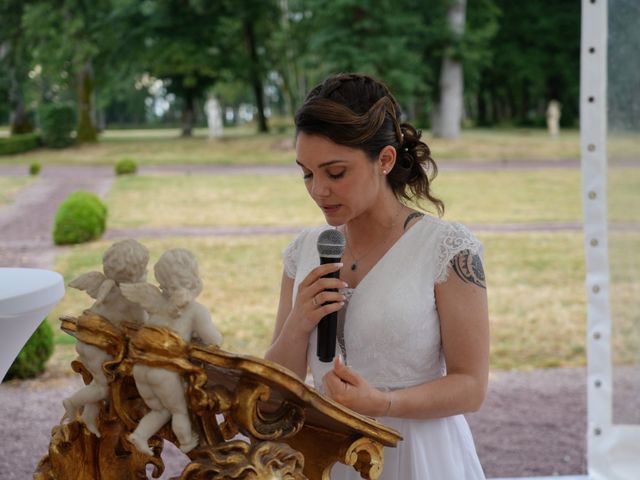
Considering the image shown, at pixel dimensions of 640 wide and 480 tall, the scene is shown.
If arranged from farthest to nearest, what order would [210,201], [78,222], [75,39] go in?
1. [75,39]
2. [210,201]
3. [78,222]

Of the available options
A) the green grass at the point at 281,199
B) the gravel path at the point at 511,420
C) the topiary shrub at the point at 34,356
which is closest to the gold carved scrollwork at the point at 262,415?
the gravel path at the point at 511,420

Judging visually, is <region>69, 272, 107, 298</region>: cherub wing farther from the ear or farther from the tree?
the tree

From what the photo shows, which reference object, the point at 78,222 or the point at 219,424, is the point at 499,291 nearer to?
the point at 78,222

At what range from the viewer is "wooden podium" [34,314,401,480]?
3.63ft

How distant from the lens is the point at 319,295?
4.60 ft

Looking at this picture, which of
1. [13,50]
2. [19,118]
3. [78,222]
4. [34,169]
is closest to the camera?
[78,222]

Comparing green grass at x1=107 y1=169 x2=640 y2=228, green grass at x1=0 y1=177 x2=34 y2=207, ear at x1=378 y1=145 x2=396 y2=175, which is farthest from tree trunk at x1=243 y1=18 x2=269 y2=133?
ear at x1=378 y1=145 x2=396 y2=175

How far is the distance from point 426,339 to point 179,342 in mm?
572

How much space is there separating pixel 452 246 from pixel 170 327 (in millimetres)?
618

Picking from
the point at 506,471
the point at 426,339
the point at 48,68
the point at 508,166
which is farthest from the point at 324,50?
the point at 426,339

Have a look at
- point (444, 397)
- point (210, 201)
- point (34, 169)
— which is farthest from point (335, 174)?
point (34, 169)

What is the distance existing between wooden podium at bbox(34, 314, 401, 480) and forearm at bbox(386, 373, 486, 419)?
0.60 ft

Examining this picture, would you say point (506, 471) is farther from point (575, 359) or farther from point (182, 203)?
point (182, 203)

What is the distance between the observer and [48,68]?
22.0 m
